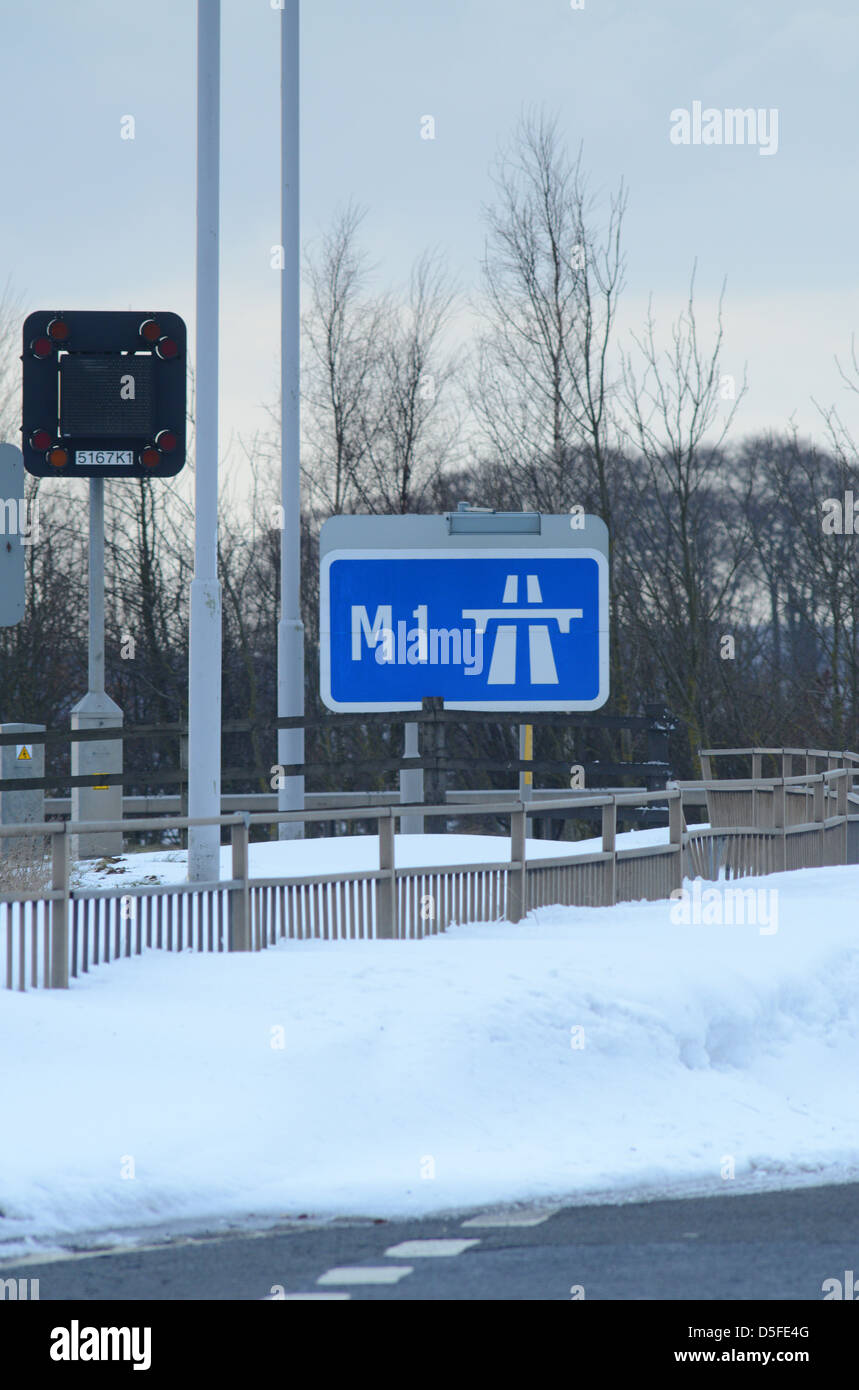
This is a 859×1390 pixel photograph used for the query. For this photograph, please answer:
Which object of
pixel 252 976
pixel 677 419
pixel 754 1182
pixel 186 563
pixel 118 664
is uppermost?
pixel 677 419

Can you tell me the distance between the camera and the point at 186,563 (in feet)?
115

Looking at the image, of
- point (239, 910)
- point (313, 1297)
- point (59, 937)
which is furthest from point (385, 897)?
point (313, 1297)

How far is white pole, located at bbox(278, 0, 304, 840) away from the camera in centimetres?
1834

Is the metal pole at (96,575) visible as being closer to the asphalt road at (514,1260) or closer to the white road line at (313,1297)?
the asphalt road at (514,1260)

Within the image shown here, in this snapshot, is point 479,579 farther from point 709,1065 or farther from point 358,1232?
point 358,1232

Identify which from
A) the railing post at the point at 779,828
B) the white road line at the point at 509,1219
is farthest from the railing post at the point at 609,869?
the white road line at the point at 509,1219

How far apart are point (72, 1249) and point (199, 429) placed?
7.93 meters

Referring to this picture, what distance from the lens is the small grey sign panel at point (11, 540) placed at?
37.0ft

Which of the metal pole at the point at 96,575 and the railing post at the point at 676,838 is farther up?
the metal pole at the point at 96,575

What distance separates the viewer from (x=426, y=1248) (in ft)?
19.0

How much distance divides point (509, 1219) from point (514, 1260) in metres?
0.61

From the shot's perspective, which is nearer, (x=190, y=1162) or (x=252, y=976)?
(x=190, y=1162)

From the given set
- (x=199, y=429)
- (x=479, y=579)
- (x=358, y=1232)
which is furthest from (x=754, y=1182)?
(x=479, y=579)

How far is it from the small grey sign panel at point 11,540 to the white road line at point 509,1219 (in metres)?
6.43
